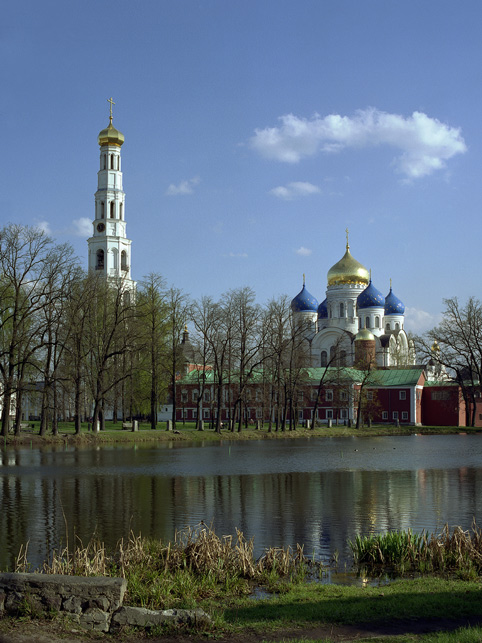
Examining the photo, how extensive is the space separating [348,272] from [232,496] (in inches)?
3271

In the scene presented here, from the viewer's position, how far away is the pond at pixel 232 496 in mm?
15914

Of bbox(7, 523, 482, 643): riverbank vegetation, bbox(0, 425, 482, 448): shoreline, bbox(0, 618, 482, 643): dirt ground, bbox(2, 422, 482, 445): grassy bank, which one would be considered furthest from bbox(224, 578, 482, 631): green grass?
bbox(2, 422, 482, 445): grassy bank

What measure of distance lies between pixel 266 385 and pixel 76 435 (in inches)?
904

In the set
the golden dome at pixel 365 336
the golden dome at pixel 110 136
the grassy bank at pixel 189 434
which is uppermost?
the golden dome at pixel 110 136

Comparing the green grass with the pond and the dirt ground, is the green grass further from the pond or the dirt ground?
the pond

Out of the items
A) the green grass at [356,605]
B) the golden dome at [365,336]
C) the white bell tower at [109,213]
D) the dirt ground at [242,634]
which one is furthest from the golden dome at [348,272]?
the dirt ground at [242,634]

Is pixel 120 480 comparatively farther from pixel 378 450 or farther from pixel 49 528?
pixel 378 450

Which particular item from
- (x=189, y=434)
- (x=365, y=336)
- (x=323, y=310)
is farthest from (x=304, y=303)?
(x=189, y=434)

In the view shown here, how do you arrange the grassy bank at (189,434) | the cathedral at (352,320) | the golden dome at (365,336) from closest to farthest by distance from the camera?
the grassy bank at (189,434) < the golden dome at (365,336) < the cathedral at (352,320)

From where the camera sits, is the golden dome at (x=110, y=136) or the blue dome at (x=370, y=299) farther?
Answer: the blue dome at (x=370, y=299)

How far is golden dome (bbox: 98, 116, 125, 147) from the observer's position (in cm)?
8325

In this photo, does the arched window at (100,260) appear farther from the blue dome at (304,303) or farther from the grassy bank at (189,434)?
the blue dome at (304,303)

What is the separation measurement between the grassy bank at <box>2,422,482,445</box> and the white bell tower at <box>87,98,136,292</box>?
26.8 meters

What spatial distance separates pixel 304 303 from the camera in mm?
108500
